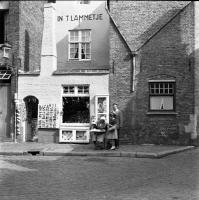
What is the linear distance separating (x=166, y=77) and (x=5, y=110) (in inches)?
331

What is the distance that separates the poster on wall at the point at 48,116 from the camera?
18656 mm

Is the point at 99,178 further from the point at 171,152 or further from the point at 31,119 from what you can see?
the point at 31,119

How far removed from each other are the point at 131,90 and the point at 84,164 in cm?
681

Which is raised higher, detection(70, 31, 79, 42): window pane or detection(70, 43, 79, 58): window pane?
detection(70, 31, 79, 42): window pane

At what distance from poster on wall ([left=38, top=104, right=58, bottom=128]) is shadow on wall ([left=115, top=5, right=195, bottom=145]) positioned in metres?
3.30

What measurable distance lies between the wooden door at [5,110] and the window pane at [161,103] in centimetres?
743

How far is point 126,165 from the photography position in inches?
471

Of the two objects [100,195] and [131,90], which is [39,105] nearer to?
[131,90]

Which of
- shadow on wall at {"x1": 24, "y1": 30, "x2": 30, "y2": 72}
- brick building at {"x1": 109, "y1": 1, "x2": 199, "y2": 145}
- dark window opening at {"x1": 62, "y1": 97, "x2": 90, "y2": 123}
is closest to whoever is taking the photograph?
brick building at {"x1": 109, "y1": 1, "x2": 199, "y2": 145}

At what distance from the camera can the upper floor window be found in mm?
22297

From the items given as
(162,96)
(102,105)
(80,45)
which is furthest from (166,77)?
(80,45)

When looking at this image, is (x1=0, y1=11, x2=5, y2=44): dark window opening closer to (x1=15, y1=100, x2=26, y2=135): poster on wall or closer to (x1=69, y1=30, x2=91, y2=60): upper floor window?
(x1=15, y1=100, x2=26, y2=135): poster on wall

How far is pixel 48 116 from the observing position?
1873 cm

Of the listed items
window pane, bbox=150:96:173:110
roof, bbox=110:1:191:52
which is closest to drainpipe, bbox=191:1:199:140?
roof, bbox=110:1:191:52
